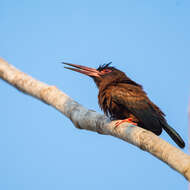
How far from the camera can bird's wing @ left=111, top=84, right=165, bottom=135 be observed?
489 cm

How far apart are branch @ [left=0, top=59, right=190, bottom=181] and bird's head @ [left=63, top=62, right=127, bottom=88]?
1214 millimetres

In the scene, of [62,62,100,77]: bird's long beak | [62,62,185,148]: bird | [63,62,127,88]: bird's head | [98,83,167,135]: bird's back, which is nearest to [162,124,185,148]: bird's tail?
[62,62,185,148]: bird

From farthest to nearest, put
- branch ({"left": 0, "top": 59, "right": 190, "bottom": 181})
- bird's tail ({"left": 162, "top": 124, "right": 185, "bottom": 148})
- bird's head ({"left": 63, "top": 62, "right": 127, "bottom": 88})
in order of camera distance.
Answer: bird's head ({"left": 63, "top": 62, "right": 127, "bottom": 88}), bird's tail ({"left": 162, "top": 124, "right": 185, "bottom": 148}), branch ({"left": 0, "top": 59, "right": 190, "bottom": 181})

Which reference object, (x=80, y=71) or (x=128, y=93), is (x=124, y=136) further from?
(x=80, y=71)

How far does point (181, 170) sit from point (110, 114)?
270 centimetres

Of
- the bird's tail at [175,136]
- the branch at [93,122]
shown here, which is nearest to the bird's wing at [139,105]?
the bird's tail at [175,136]

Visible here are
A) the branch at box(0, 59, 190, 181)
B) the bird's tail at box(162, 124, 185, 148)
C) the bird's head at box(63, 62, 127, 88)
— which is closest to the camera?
the branch at box(0, 59, 190, 181)

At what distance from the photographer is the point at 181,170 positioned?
8.41ft

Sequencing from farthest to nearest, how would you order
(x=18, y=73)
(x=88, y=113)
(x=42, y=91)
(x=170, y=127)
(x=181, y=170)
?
1. (x=170, y=127)
2. (x=18, y=73)
3. (x=42, y=91)
4. (x=88, y=113)
5. (x=181, y=170)

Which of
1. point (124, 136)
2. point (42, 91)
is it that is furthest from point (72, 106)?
point (124, 136)

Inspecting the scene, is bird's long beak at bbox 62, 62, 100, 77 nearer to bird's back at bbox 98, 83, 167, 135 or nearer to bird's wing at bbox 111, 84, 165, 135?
bird's back at bbox 98, 83, 167, 135

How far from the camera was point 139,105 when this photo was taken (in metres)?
5.02

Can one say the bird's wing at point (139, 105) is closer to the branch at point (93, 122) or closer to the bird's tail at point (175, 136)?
the bird's tail at point (175, 136)

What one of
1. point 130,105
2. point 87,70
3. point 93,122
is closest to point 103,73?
point 87,70
